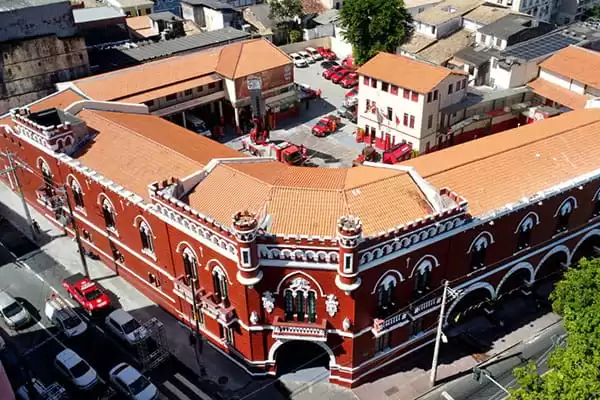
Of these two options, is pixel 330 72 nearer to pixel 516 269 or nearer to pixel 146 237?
pixel 516 269

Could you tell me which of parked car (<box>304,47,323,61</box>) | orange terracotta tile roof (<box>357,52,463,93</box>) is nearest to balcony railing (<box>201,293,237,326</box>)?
orange terracotta tile roof (<box>357,52,463,93</box>)

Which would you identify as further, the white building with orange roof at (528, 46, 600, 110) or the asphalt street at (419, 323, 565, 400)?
the white building with orange roof at (528, 46, 600, 110)

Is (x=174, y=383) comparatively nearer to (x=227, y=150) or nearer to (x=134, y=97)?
(x=227, y=150)

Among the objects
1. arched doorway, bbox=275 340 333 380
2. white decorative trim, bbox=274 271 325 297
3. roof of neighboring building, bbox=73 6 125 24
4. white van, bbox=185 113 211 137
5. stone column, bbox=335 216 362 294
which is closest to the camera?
stone column, bbox=335 216 362 294

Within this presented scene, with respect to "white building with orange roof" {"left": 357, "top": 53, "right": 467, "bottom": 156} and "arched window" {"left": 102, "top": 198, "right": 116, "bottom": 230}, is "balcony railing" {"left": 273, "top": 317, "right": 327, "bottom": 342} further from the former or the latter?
"white building with orange roof" {"left": 357, "top": 53, "right": 467, "bottom": 156}

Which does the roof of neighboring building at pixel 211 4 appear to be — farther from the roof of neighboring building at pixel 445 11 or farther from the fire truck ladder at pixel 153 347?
the fire truck ladder at pixel 153 347

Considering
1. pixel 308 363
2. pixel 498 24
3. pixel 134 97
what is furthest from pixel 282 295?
pixel 498 24

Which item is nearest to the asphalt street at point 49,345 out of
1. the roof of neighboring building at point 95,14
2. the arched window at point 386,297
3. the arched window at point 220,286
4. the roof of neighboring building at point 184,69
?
the arched window at point 220,286
